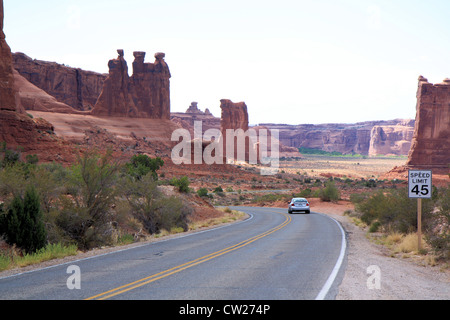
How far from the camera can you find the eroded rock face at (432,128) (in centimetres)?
7812

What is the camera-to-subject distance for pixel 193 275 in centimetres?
963

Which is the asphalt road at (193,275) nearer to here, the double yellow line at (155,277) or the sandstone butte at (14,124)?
the double yellow line at (155,277)

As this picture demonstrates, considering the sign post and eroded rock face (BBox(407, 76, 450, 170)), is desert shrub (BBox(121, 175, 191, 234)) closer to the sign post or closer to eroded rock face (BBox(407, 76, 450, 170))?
the sign post

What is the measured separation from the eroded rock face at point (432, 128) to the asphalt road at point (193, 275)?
2786 inches

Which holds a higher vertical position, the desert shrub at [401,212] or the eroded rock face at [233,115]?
the eroded rock face at [233,115]

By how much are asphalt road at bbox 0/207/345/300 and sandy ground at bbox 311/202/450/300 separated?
35cm

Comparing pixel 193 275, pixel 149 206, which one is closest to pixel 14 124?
pixel 149 206

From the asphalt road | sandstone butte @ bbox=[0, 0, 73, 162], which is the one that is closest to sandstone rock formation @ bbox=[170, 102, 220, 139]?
sandstone butte @ bbox=[0, 0, 73, 162]

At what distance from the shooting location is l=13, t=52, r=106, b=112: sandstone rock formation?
95.9 metres

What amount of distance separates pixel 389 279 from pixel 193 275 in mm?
4265

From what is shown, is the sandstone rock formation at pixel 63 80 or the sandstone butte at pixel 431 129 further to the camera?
the sandstone rock formation at pixel 63 80

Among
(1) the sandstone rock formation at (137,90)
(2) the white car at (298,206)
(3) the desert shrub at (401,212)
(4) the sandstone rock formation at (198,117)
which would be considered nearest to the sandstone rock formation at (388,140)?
(4) the sandstone rock formation at (198,117)

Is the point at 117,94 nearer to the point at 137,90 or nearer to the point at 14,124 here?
the point at 137,90

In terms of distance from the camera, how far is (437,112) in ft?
261
